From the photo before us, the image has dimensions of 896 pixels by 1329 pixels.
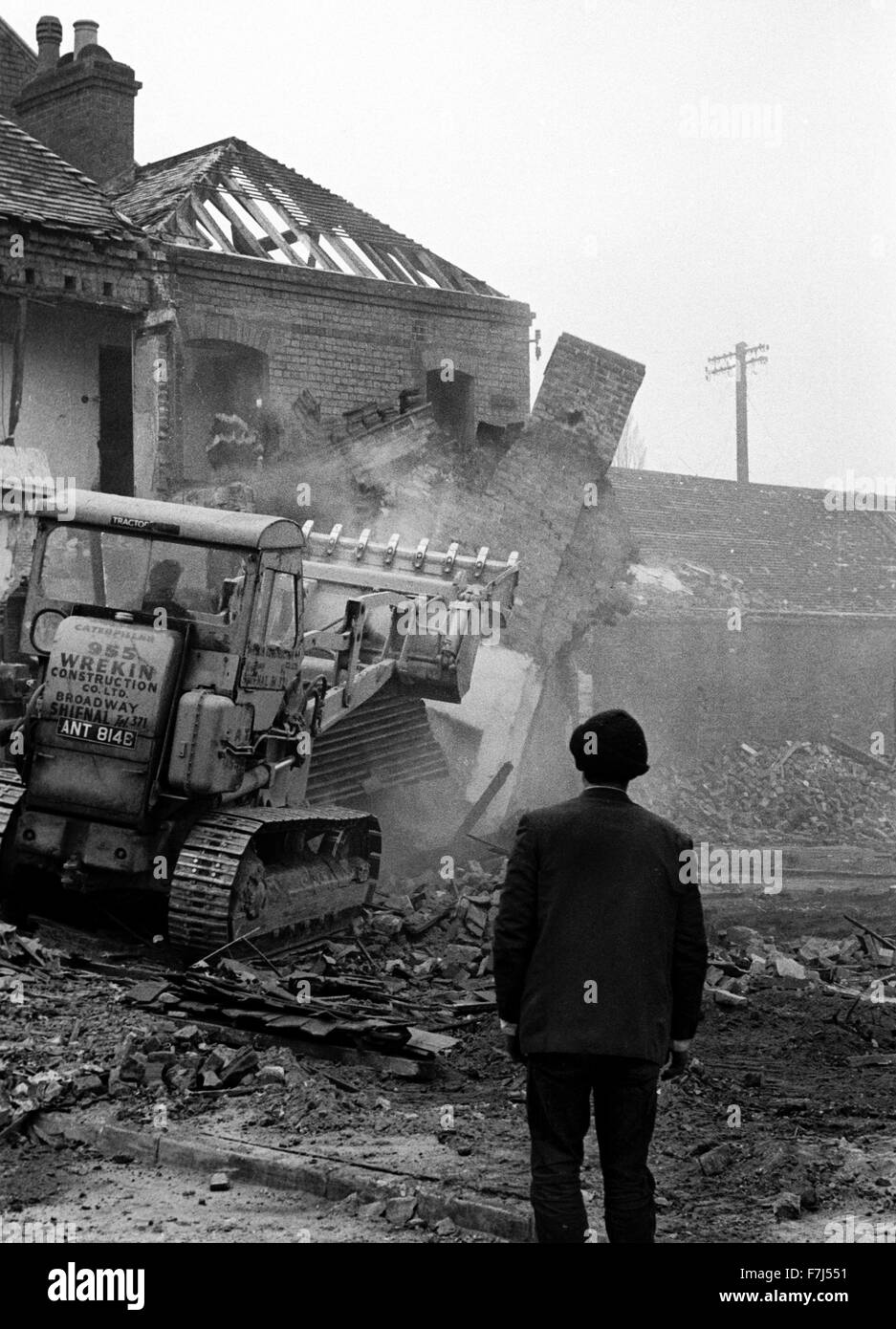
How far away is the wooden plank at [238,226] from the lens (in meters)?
21.4

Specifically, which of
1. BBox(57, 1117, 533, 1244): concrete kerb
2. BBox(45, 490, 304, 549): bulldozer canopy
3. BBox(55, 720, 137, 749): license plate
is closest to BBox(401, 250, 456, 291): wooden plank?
BBox(45, 490, 304, 549): bulldozer canopy

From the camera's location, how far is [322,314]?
70.5 ft

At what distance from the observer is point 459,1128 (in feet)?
21.8

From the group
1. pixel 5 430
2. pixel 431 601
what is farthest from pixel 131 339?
pixel 431 601

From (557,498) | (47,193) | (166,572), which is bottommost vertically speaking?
(166,572)

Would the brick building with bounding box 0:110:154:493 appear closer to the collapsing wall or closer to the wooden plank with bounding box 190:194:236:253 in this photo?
the wooden plank with bounding box 190:194:236:253

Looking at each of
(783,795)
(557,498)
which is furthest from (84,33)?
(783,795)

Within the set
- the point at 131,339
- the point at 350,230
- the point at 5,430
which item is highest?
the point at 350,230

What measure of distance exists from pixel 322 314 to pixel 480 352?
9.45 ft

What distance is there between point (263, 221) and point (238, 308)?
2.45 meters

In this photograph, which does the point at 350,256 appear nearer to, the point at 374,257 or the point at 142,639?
the point at 374,257
